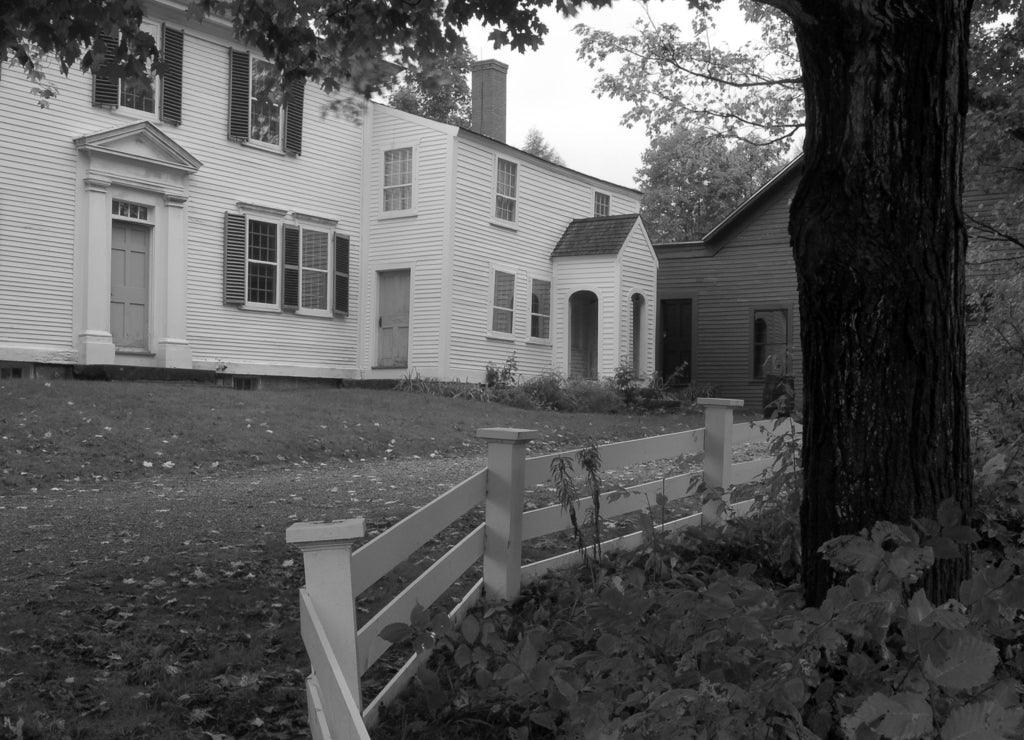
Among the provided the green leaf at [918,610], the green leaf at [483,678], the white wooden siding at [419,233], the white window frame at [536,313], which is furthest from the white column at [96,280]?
the green leaf at [918,610]

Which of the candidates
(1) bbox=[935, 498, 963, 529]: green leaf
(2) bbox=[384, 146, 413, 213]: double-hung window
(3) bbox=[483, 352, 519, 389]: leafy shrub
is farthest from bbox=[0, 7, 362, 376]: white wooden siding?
(1) bbox=[935, 498, 963, 529]: green leaf

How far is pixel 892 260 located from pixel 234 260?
61.4 ft

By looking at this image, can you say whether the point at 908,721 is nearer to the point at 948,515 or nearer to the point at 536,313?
the point at 948,515

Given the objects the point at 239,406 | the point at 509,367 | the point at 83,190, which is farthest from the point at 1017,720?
the point at 509,367

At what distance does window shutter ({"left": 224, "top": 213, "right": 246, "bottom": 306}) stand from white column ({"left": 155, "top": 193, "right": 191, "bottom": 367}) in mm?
963

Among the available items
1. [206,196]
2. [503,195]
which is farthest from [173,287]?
[503,195]

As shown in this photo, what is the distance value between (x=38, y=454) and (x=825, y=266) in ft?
34.7

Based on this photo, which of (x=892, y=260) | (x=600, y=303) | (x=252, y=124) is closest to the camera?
(x=892, y=260)

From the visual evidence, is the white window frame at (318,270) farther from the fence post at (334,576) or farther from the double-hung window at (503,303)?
the fence post at (334,576)

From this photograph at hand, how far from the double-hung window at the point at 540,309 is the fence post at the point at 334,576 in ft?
77.3

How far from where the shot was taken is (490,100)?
92.7ft

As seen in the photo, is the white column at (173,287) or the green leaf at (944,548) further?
the white column at (173,287)

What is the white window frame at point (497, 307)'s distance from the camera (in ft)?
82.6

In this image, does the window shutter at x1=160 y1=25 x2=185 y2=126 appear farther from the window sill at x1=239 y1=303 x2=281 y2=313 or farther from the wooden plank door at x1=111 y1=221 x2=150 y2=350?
the window sill at x1=239 y1=303 x2=281 y2=313
